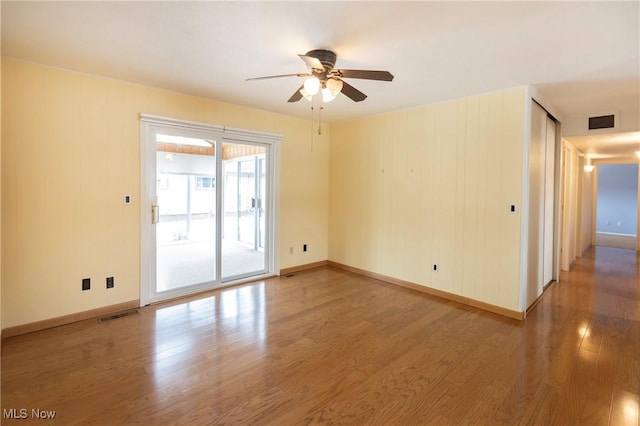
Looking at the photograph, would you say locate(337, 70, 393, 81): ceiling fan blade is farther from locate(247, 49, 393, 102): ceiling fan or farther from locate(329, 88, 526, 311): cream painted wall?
locate(329, 88, 526, 311): cream painted wall

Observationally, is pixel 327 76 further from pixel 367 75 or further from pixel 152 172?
pixel 152 172

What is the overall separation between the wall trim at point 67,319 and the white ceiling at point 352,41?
8.30ft

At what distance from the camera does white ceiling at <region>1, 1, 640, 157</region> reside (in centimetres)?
203

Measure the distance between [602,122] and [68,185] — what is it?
6.76 m

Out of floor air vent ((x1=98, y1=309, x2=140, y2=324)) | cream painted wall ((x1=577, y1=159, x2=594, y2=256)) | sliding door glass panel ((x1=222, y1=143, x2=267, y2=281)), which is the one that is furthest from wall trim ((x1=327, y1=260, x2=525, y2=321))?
cream painted wall ((x1=577, y1=159, x2=594, y2=256))

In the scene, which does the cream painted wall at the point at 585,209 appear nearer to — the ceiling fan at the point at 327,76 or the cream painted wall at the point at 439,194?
the cream painted wall at the point at 439,194

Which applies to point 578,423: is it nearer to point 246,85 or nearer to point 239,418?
point 239,418

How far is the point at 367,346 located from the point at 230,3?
9.50 ft

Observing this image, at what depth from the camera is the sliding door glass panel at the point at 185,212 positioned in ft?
13.0

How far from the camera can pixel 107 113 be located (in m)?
3.39

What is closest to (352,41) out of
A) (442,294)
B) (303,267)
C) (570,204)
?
(442,294)

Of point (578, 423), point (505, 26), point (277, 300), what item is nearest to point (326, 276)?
point (277, 300)

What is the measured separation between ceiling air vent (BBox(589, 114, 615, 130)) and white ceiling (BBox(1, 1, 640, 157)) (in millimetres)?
841

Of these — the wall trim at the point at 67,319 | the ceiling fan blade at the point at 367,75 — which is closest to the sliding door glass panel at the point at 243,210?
the wall trim at the point at 67,319
